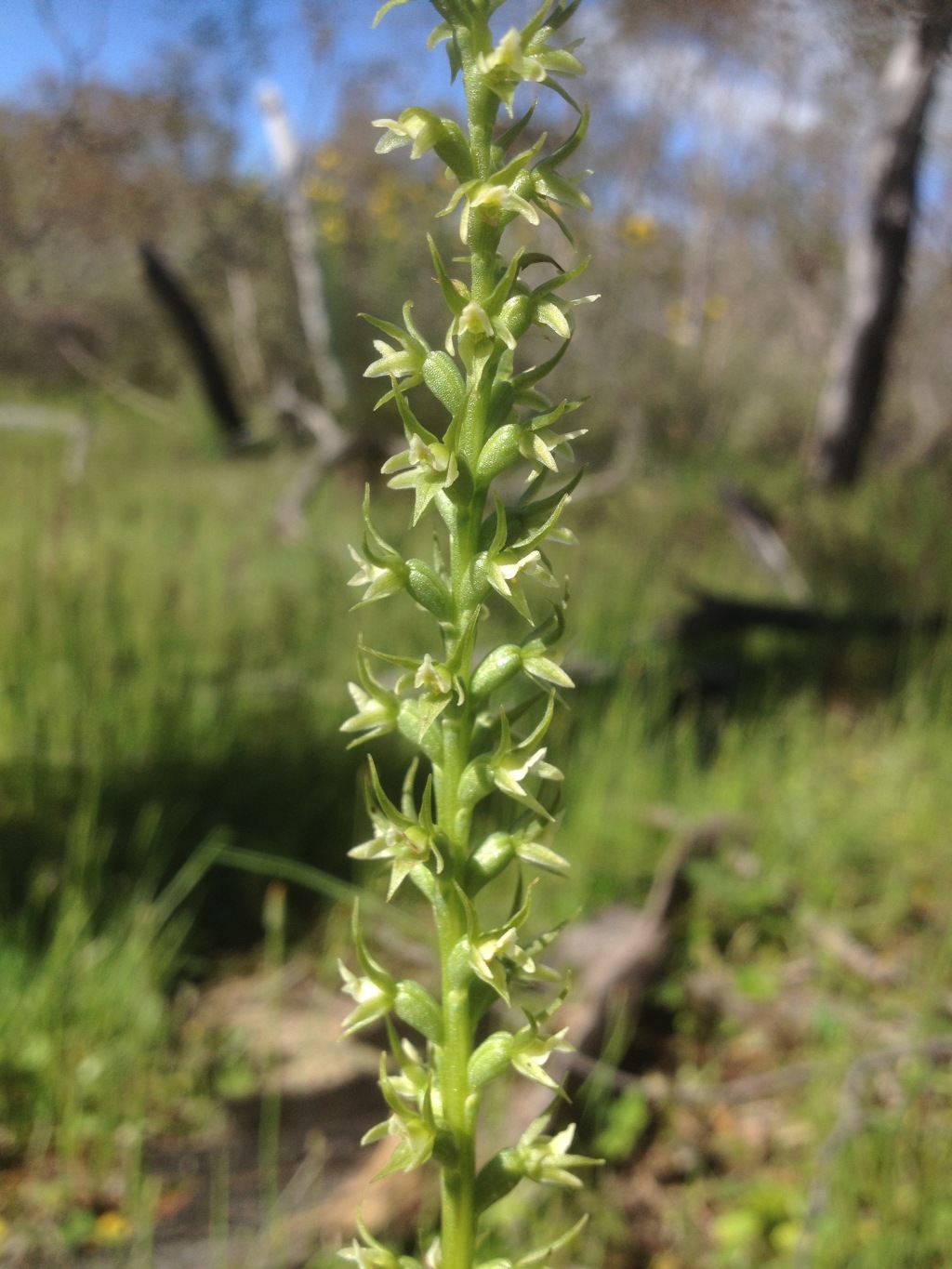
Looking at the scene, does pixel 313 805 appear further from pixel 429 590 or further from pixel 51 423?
pixel 51 423

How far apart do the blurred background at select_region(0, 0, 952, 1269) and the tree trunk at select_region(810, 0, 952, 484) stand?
4cm

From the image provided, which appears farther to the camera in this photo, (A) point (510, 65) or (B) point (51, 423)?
(B) point (51, 423)

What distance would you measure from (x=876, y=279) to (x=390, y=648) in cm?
630

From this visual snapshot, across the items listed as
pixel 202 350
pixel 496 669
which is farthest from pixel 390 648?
pixel 202 350

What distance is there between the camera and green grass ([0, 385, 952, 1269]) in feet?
7.30

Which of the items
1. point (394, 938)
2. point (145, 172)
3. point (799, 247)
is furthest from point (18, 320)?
point (799, 247)

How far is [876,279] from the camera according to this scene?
324 inches

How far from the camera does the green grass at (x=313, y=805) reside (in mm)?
2227

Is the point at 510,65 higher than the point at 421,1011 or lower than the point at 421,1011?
higher

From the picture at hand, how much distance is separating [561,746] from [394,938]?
52.2 inches

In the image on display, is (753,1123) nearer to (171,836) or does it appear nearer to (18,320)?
(171,836)

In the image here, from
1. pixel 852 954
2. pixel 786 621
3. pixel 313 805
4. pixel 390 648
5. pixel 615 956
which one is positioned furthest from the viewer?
pixel 786 621

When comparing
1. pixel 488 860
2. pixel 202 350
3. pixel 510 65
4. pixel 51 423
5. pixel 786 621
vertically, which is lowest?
pixel 786 621

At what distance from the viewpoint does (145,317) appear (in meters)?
10.2
